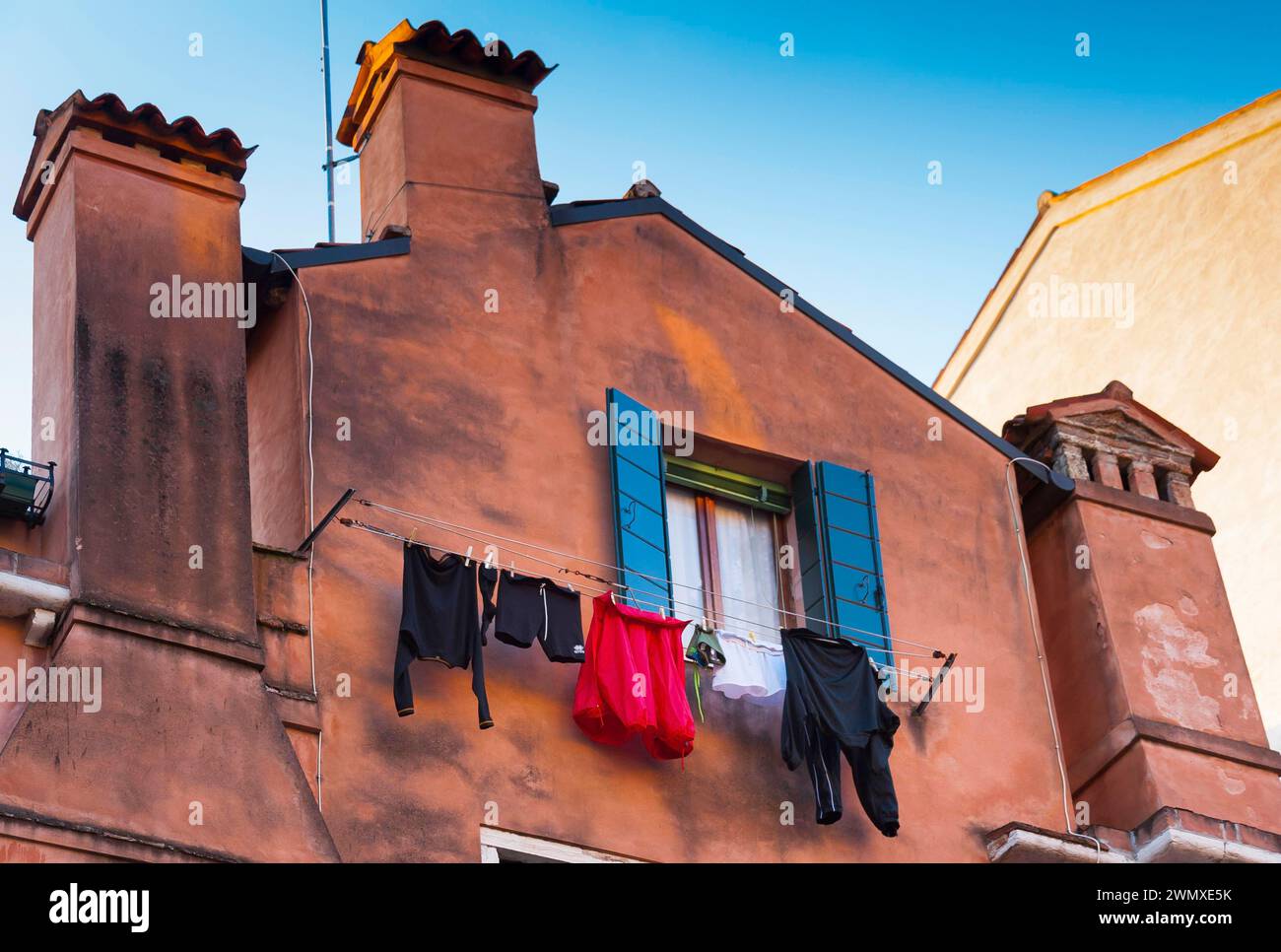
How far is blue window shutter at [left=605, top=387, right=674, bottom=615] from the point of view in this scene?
15391mm

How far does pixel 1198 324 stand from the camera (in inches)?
970

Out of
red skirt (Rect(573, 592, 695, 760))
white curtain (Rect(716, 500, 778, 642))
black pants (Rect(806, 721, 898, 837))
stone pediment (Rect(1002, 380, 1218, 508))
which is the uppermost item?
stone pediment (Rect(1002, 380, 1218, 508))

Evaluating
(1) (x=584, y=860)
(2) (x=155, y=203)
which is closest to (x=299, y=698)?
(1) (x=584, y=860)

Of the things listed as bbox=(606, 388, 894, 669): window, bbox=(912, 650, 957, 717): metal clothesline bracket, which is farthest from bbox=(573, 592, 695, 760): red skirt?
bbox=(912, 650, 957, 717): metal clothesline bracket

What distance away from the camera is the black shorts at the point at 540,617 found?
14.2 metres

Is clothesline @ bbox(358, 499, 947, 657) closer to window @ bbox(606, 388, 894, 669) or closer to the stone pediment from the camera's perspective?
window @ bbox(606, 388, 894, 669)

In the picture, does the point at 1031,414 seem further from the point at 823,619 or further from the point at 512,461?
the point at 512,461

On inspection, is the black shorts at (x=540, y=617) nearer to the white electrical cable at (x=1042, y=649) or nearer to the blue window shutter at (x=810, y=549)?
the blue window shutter at (x=810, y=549)

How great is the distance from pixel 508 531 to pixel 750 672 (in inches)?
71.2

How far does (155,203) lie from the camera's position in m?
14.6

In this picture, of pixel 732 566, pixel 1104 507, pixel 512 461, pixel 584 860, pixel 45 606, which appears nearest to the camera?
pixel 45 606

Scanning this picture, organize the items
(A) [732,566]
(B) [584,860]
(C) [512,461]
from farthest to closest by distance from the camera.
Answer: (A) [732,566], (C) [512,461], (B) [584,860]

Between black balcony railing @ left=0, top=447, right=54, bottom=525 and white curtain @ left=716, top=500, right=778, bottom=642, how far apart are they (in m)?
4.86
